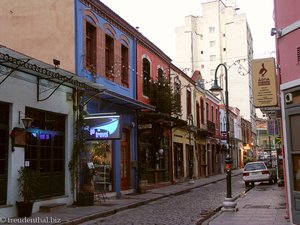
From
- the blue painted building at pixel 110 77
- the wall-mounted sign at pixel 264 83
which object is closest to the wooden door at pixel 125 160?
the blue painted building at pixel 110 77

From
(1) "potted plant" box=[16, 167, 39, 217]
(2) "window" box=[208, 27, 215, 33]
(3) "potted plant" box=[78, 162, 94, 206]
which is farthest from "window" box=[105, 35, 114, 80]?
(2) "window" box=[208, 27, 215, 33]

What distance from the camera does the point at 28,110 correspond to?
1429 cm

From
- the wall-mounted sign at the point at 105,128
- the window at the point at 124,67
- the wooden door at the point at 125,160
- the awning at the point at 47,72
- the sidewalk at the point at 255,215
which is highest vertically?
the window at the point at 124,67

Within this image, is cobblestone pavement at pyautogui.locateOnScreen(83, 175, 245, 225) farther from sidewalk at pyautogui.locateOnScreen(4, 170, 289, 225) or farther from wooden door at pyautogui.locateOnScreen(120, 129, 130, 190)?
wooden door at pyautogui.locateOnScreen(120, 129, 130, 190)

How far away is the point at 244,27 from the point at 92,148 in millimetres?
59538

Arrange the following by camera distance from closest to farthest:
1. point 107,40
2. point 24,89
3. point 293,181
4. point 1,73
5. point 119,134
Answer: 1. point 293,181
2. point 1,73
3. point 24,89
4. point 119,134
5. point 107,40

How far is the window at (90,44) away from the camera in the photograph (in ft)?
60.6

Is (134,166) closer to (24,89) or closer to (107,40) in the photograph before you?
(107,40)

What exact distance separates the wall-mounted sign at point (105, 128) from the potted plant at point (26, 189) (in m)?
3.27

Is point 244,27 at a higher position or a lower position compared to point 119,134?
higher

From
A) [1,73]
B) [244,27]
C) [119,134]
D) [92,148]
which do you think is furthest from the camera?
[244,27]

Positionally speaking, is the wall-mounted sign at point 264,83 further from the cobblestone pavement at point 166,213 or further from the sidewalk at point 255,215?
the cobblestone pavement at point 166,213

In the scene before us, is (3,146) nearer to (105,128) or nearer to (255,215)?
(105,128)

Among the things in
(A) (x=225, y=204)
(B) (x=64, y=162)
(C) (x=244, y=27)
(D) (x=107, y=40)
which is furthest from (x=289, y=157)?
(C) (x=244, y=27)
